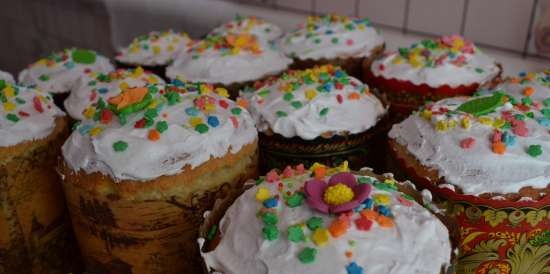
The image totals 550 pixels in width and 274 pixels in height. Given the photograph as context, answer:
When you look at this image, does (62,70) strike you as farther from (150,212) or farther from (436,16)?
(436,16)

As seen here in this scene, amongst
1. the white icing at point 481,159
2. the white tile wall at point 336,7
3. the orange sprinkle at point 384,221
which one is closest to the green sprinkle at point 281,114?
the white icing at point 481,159

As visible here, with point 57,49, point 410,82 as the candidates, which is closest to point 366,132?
point 410,82

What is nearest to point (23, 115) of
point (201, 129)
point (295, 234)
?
point (201, 129)

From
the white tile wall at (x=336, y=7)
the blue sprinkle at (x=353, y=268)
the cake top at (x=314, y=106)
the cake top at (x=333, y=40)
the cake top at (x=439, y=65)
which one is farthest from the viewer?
the white tile wall at (x=336, y=7)

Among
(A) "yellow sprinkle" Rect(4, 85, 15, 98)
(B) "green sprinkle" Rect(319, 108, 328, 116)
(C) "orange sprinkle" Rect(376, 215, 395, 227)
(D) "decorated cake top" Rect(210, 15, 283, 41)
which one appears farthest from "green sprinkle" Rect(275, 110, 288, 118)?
(D) "decorated cake top" Rect(210, 15, 283, 41)

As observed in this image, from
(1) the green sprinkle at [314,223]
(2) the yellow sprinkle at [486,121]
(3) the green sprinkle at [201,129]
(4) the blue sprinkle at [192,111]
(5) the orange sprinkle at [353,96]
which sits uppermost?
(2) the yellow sprinkle at [486,121]

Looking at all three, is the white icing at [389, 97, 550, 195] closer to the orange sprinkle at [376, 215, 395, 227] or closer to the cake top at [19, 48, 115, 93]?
the orange sprinkle at [376, 215, 395, 227]

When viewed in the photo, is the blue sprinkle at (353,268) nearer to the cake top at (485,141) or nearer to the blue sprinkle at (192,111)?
the cake top at (485,141)
